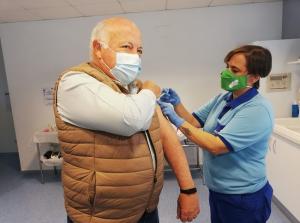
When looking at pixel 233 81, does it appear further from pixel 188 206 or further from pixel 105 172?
pixel 105 172

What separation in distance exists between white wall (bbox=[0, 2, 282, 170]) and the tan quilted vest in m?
2.67

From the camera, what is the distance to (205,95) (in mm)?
3564

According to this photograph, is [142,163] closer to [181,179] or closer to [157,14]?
[181,179]

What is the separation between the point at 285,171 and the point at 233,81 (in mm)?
1409

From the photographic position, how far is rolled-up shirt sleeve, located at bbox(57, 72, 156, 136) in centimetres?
77

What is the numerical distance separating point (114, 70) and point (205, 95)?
280cm

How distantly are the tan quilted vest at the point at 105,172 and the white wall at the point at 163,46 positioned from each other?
267 centimetres

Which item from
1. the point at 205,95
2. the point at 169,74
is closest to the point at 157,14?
the point at 169,74

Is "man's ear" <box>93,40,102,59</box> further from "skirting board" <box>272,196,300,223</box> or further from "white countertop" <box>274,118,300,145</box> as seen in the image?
"skirting board" <box>272,196,300,223</box>

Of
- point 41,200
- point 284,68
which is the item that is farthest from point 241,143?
point 41,200

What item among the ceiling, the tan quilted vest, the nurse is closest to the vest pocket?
the tan quilted vest

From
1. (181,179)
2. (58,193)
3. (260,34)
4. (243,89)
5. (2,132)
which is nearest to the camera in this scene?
(181,179)

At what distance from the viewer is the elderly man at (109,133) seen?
0.79 m

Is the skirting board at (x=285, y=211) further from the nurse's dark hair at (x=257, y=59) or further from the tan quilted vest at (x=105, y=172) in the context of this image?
the tan quilted vest at (x=105, y=172)
